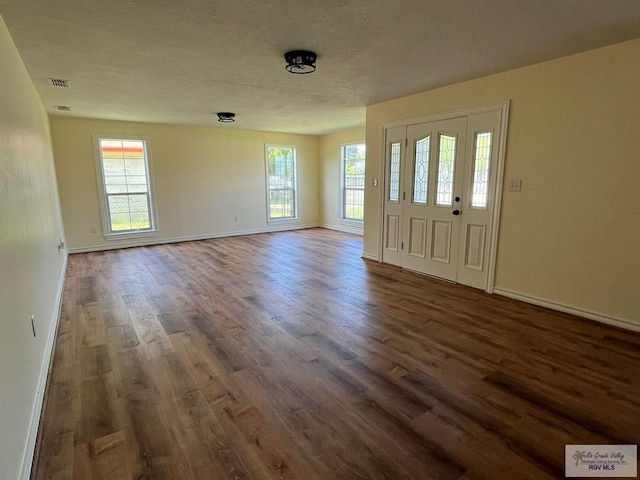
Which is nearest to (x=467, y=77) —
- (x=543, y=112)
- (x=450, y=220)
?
(x=543, y=112)

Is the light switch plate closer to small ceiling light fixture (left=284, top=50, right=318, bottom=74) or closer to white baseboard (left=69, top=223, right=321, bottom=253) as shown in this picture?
small ceiling light fixture (left=284, top=50, right=318, bottom=74)

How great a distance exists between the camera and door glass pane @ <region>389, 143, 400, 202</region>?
188 inches

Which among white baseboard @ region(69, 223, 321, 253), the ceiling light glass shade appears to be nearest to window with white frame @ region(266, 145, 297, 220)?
white baseboard @ region(69, 223, 321, 253)

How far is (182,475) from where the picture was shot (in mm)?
1526

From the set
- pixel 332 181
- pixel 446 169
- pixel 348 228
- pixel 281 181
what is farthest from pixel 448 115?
pixel 281 181

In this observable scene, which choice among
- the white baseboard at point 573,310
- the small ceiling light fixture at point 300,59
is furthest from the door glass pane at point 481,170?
the small ceiling light fixture at point 300,59

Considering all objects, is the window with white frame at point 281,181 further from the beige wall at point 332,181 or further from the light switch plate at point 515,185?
the light switch plate at point 515,185

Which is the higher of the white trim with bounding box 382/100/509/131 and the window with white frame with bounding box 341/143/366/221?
the white trim with bounding box 382/100/509/131

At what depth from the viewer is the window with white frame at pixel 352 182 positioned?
782 centimetres

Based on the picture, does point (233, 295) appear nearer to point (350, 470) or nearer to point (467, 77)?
point (350, 470)

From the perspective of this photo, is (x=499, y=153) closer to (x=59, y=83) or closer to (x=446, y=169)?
(x=446, y=169)

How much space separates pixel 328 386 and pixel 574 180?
2842 millimetres

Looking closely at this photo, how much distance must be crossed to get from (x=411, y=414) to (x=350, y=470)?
52cm

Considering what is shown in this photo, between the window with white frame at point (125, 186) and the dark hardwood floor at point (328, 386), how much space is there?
2.85 metres
